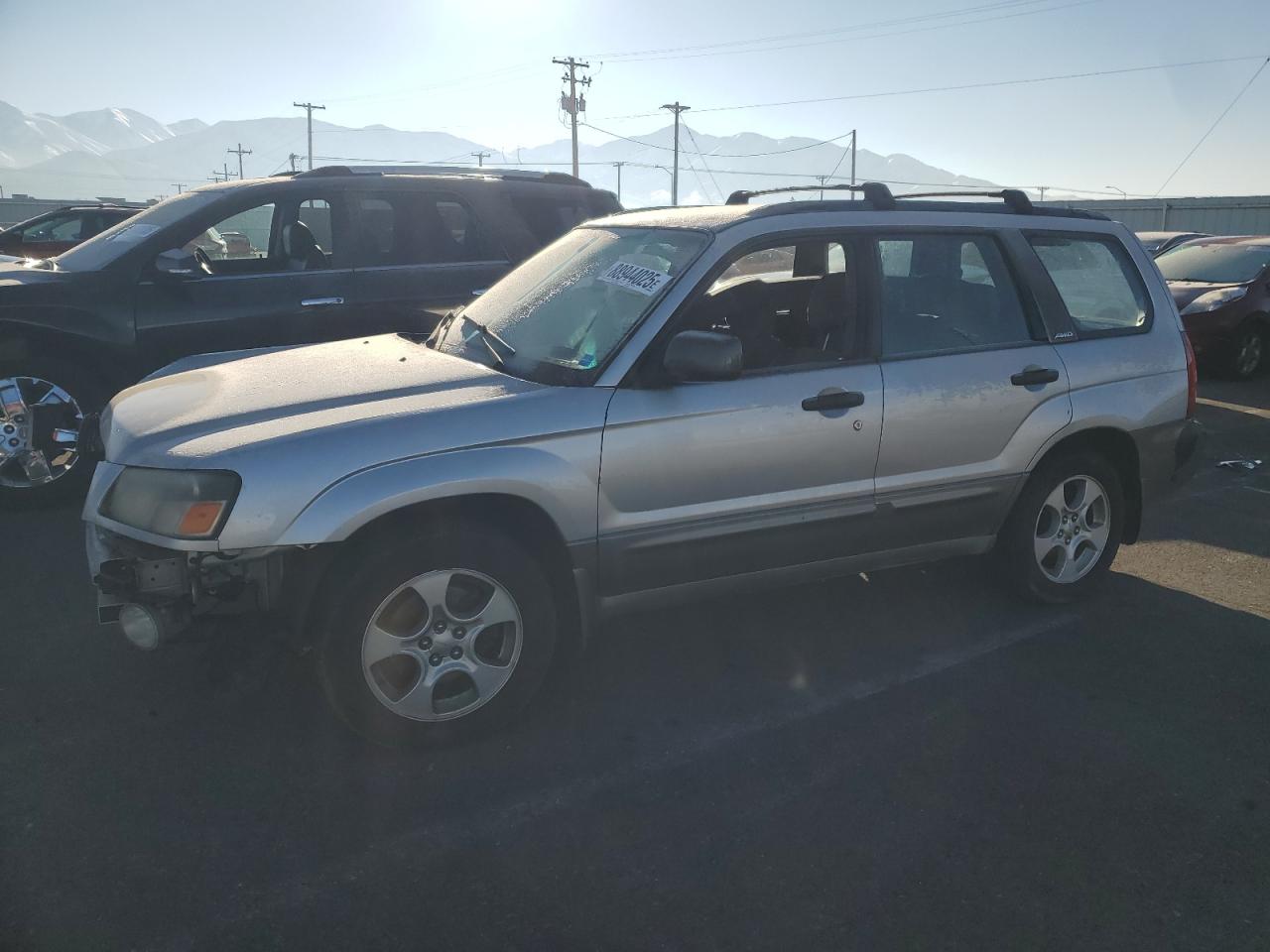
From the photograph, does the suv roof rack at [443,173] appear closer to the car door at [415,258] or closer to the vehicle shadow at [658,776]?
the car door at [415,258]

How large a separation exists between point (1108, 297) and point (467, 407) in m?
3.18

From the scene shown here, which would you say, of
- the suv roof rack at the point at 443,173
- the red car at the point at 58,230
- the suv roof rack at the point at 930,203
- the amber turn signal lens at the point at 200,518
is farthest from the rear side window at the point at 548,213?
the red car at the point at 58,230

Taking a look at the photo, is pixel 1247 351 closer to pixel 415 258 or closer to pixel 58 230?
pixel 415 258

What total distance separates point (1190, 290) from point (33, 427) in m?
12.2

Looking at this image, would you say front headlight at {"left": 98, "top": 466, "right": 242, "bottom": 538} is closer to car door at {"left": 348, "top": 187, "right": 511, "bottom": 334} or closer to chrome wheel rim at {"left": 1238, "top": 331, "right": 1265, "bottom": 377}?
car door at {"left": 348, "top": 187, "right": 511, "bottom": 334}

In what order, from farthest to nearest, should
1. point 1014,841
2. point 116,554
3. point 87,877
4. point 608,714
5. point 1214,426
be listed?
point 1214,426 → point 608,714 → point 116,554 → point 1014,841 → point 87,877

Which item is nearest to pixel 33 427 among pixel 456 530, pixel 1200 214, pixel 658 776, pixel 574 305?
pixel 574 305

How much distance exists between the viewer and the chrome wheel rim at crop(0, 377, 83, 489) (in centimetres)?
536

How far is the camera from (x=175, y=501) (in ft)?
9.59

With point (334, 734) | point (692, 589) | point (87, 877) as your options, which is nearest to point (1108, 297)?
point (692, 589)

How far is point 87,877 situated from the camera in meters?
2.51

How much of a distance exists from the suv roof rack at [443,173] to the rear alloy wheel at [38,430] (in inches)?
76.8

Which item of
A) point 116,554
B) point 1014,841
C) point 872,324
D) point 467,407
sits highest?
point 872,324

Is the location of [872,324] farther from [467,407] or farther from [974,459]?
[467,407]
